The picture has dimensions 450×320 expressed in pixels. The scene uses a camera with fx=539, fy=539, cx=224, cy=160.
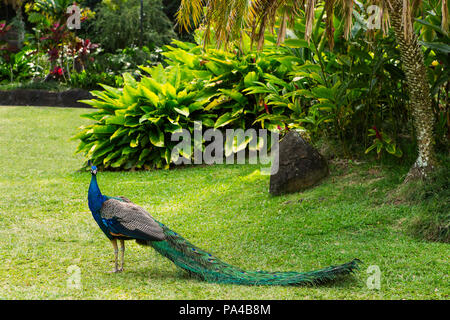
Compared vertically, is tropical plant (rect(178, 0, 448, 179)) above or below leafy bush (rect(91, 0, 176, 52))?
below

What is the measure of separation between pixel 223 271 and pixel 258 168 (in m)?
3.97

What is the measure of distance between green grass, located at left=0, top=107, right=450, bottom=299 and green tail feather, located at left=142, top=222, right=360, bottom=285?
0.26ft

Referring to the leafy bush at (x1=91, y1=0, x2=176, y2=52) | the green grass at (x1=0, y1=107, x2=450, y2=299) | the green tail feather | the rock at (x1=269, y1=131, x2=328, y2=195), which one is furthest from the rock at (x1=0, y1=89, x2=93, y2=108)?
the green tail feather

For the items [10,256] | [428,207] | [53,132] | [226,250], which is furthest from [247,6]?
[53,132]

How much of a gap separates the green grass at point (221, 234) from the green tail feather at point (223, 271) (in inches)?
3.1

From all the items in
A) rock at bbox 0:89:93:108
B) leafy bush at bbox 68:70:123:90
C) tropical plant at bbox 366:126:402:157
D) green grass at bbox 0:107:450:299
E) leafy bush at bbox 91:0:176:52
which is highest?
leafy bush at bbox 91:0:176:52

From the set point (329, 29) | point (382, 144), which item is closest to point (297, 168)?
A: point (382, 144)

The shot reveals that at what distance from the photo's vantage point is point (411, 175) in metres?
5.50

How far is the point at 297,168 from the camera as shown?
6324 mm

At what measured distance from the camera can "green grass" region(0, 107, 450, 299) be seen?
3.80 metres

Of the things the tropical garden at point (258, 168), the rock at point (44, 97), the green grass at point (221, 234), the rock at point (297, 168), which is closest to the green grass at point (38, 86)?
the rock at point (44, 97)

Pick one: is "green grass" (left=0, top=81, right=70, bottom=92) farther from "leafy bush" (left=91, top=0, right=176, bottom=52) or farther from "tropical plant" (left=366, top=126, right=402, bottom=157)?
"tropical plant" (left=366, top=126, right=402, bottom=157)

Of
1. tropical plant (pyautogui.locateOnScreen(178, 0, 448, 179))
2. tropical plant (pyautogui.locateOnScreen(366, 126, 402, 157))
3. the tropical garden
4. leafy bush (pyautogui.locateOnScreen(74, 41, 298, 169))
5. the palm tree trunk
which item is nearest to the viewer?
the tropical garden
